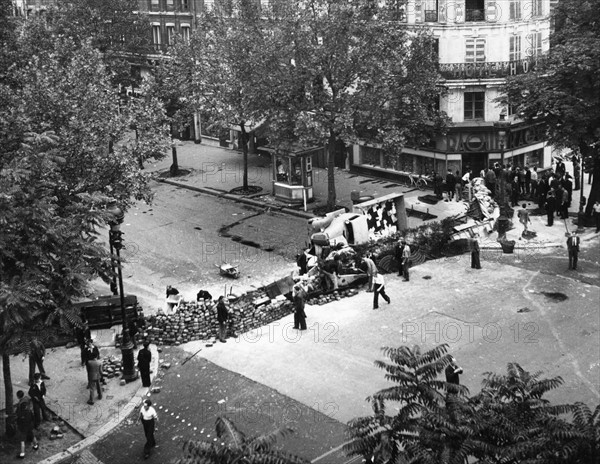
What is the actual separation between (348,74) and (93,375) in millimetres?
20478

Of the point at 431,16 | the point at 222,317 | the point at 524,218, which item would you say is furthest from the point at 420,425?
the point at 431,16

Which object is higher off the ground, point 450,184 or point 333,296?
point 450,184

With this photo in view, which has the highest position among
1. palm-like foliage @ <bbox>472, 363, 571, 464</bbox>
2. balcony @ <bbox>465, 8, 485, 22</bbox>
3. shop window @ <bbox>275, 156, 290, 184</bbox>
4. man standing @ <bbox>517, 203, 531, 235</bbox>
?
balcony @ <bbox>465, 8, 485, 22</bbox>

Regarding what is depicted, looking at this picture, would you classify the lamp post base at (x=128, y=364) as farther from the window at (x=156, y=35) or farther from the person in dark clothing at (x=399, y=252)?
the window at (x=156, y=35)

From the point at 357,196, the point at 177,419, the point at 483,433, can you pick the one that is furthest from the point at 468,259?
the point at 483,433

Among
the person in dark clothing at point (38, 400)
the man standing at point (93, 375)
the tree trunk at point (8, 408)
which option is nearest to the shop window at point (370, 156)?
the man standing at point (93, 375)

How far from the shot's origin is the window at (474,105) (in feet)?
146

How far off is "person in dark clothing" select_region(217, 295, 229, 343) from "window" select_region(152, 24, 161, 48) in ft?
131

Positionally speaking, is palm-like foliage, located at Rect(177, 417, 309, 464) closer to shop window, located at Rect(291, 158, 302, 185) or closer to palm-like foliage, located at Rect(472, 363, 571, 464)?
palm-like foliage, located at Rect(472, 363, 571, 464)

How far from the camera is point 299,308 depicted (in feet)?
92.2

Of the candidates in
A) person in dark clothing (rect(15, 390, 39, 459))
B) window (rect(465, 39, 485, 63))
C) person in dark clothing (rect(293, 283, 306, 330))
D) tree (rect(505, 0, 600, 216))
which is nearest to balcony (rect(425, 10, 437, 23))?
window (rect(465, 39, 485, 63))

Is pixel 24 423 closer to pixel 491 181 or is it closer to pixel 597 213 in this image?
pixel 597 213

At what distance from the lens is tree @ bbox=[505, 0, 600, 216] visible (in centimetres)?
3562

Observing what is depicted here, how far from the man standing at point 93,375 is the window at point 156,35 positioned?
4324 cm
